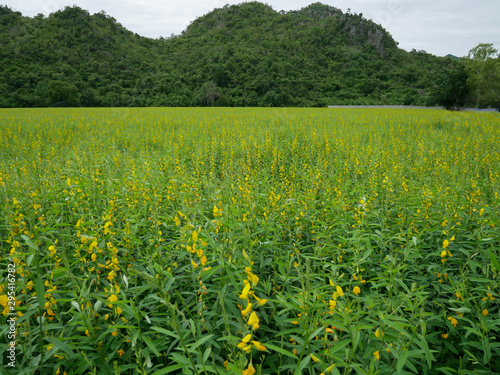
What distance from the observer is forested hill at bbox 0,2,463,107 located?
46.9 metres

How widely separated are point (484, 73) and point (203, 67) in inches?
2030

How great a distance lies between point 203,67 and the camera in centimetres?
6372

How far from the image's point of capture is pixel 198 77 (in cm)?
5769

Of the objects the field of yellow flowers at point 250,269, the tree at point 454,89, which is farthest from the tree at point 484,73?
the field of yellow flowers at point 250,269

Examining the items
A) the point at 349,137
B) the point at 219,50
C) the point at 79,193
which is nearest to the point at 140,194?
the point at 79,193

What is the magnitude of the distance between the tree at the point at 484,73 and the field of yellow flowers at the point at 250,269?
3648cm

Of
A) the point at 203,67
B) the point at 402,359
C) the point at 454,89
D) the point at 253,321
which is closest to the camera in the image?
the point at 253,321

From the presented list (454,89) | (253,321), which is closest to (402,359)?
(253,321)

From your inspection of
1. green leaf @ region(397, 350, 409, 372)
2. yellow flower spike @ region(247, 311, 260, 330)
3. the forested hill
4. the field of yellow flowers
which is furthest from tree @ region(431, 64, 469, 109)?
yellow flower spike @ region(247, 311, 260, 330)

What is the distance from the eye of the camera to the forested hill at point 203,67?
4689 cm

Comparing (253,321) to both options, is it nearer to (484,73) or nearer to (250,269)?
(250,269)

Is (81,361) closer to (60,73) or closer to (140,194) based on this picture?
A: (140,194)

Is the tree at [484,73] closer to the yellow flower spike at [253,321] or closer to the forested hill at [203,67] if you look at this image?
the forested hill at [203,67]

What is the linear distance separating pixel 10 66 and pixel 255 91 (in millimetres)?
42563
